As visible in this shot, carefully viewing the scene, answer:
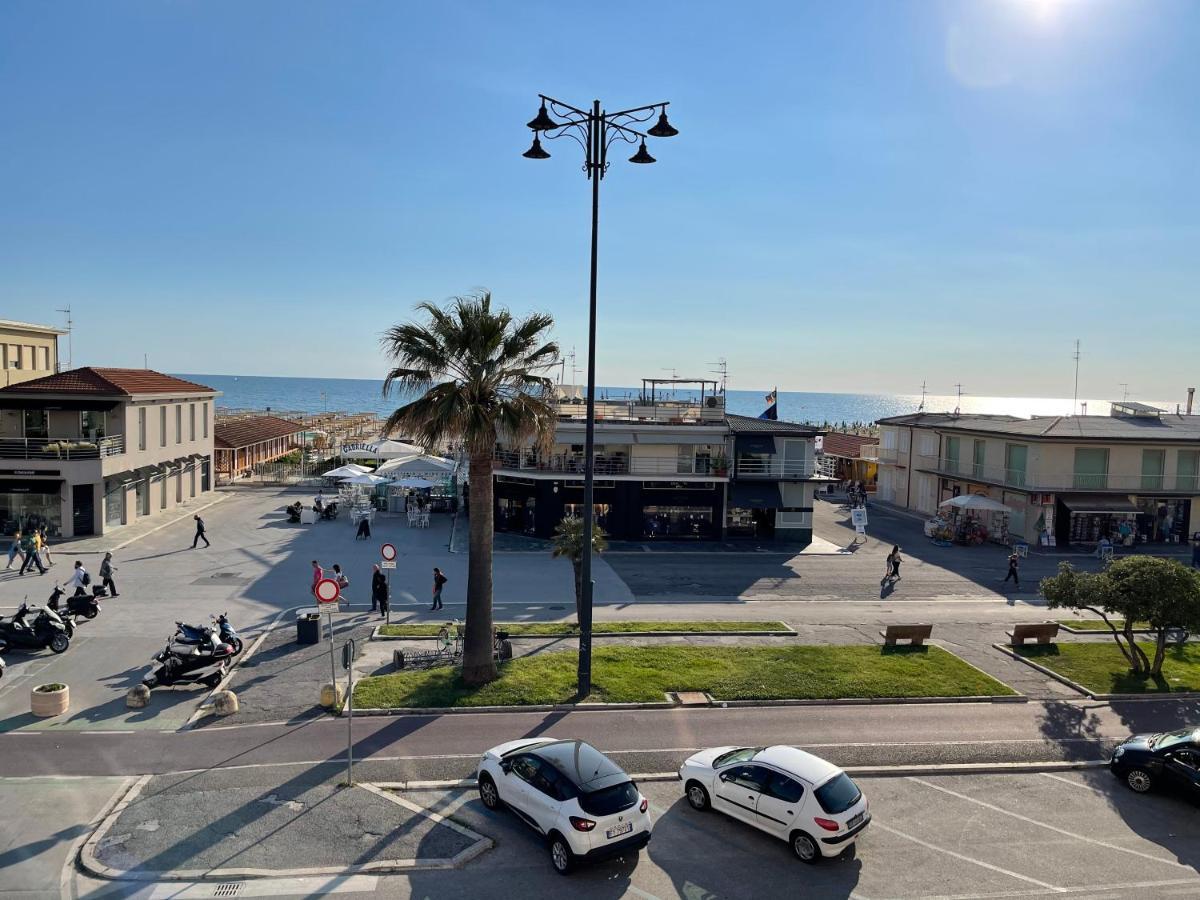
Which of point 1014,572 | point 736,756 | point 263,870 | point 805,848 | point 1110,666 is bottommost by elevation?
point 1110,666

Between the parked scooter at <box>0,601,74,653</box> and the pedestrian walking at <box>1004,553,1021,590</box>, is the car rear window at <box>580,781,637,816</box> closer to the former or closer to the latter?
the parked scooter at <box>0,601,74,653</box>

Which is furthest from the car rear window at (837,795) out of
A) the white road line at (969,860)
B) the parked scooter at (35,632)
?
the parked scooter at (35,632)

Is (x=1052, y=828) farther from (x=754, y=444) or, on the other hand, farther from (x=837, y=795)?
(x=754, y=444)

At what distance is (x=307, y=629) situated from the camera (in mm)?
22266

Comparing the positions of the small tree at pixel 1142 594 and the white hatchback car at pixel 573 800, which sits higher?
the small tree at pixel 1142 594

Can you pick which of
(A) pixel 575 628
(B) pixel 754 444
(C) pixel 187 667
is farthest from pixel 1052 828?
(B) pixel 754 444

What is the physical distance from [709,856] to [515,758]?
3184mm

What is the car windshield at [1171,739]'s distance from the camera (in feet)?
49.4

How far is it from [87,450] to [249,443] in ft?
80.0

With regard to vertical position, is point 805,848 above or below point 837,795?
below

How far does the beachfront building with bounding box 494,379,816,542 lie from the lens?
3956cm

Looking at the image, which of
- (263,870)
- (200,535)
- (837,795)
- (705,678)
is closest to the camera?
(263,870)

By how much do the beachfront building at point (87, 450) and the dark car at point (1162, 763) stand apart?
3739 centimetres

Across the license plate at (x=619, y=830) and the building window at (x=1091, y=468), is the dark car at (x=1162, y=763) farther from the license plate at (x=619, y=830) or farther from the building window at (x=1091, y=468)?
the building window at (x=1091, y=468)
